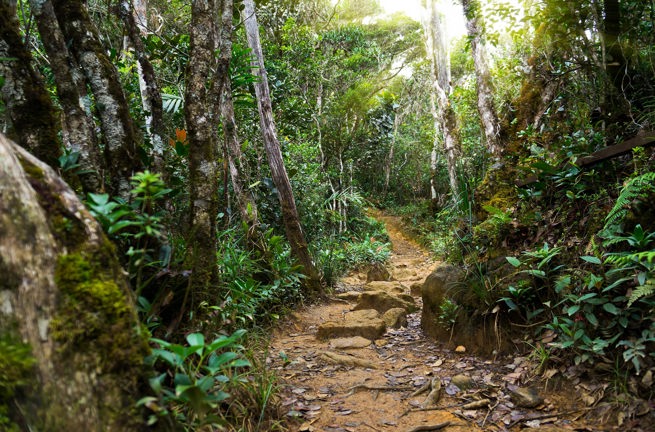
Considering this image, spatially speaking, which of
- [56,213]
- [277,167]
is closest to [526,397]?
[56,213]

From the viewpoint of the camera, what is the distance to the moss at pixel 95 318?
1.37 m

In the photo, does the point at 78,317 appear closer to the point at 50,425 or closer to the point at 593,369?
the point at 50,425

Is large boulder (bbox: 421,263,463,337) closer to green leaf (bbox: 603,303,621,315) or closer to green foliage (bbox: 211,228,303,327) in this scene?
green leaf (bbox: 603,303,621,315)

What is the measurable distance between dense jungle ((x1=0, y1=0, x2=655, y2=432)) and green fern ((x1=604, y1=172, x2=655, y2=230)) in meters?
0.02

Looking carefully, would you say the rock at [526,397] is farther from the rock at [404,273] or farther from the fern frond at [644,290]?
the rock at [404,273]

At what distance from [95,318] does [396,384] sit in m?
2.69

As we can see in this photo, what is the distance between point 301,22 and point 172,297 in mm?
12964

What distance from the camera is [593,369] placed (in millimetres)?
2688

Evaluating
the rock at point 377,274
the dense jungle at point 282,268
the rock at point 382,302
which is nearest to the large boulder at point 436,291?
the dense jungle at point 282,268

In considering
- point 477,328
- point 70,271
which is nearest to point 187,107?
point 70,271

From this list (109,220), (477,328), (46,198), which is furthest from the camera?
(477,328)

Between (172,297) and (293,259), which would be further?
(293,259)

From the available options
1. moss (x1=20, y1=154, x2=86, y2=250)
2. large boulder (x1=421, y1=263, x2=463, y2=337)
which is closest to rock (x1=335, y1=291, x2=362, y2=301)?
large boulder (x1=421, y1=263, x2=463, y2=337)

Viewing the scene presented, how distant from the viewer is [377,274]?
356 inches
